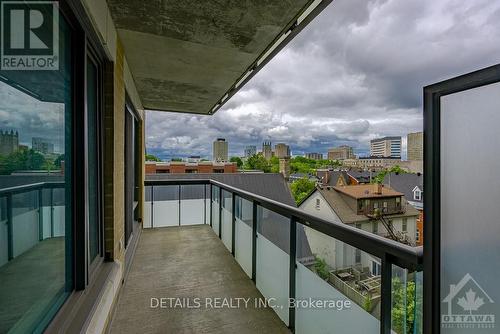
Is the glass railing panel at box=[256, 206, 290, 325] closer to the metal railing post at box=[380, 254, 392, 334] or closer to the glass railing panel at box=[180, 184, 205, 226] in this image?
the metal railing post at box=[380, 254, 392, 334]

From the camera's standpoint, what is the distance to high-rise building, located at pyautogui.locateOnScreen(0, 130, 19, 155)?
90 centimetres

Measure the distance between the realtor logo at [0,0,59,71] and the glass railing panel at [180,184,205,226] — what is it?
4.11 m

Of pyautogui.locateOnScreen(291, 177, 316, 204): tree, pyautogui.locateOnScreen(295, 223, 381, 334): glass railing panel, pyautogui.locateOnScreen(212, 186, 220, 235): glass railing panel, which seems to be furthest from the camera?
pyautogui.locateOnScreen(291, 177, 316, 204): tree

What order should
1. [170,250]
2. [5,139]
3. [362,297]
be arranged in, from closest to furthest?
1. [5,139]
2. [362,297]
3. [170,250]

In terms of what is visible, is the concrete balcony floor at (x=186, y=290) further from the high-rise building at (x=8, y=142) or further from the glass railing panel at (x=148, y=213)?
the high-rise building at (x=8, y=142)

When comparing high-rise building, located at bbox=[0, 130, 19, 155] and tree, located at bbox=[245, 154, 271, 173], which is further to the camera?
tree, located at bbox=[245, 154, 271, 173]

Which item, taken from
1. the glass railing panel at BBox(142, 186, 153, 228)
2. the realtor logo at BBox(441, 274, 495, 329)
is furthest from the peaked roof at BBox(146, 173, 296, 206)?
the realtor logo at BBox(441, 274, 495, 329)

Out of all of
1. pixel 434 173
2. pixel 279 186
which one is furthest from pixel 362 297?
pixel 279 186

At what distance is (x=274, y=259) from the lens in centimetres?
233

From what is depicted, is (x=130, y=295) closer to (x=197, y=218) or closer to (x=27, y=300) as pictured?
(x=27, y=300)

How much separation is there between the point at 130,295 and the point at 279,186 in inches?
327

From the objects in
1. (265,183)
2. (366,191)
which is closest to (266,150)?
(265,183)

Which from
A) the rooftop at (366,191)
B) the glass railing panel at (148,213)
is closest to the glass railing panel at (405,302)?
the glass railing panel at (148,213)

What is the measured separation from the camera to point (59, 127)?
1.33 metres
